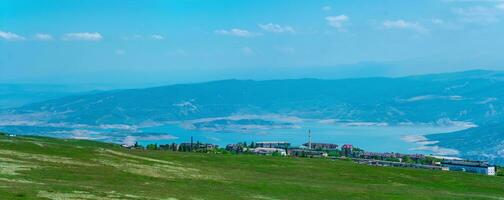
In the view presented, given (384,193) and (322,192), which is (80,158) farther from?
(384,193)

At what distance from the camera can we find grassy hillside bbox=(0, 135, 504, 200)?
4900 centimetres

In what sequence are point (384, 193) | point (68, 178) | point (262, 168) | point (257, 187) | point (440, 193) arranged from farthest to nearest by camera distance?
point (262, 168) < point (440, 193) < point (384, 193) < point (257, 187) < point (68, 178)

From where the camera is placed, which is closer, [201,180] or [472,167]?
[201,180]

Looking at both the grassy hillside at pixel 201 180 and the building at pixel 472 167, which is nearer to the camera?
the grassy hillside at pixel 201 180

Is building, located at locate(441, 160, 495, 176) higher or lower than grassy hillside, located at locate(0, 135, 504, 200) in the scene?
higher

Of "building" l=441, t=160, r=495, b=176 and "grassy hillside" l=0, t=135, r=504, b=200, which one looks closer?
"grassy hillside" l=0, t=135, r=504, b=200

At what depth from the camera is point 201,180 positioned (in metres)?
66.0

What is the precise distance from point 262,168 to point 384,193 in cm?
2560

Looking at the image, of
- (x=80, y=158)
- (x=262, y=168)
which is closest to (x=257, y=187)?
(x=80, y=158)

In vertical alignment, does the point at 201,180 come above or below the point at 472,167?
below

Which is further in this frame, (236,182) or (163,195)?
(236,182)

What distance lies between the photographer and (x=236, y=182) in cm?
6725

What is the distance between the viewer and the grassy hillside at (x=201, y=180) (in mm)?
49000

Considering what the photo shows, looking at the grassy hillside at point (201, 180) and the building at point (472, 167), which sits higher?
the building at point (472, 167)
